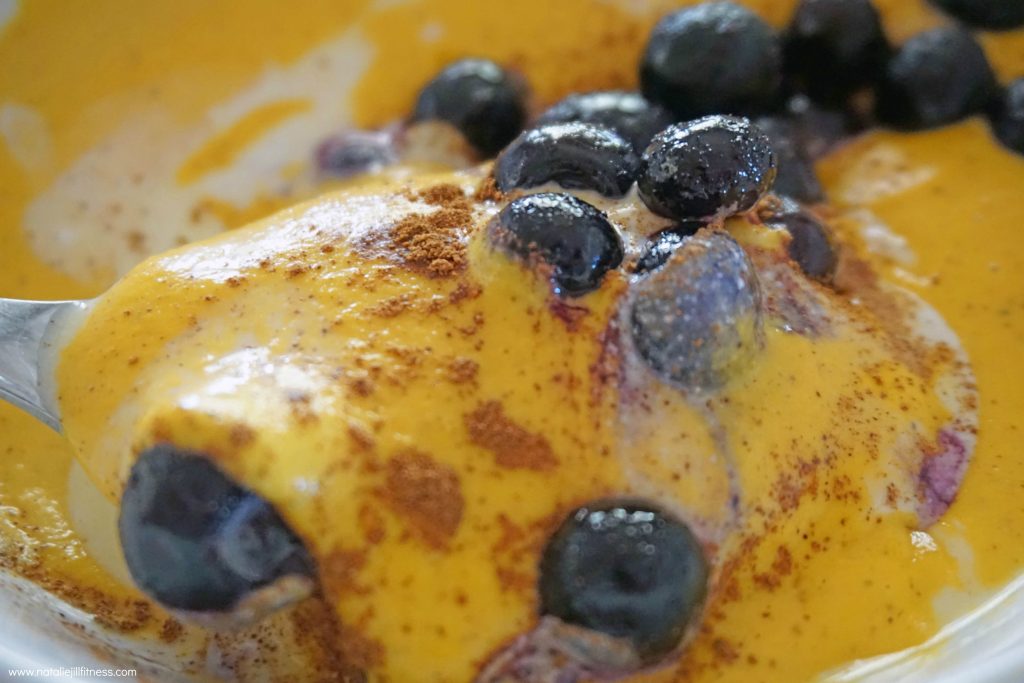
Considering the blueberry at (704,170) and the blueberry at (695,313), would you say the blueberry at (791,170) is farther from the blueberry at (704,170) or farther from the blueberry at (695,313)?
the blueberry at (695,313)

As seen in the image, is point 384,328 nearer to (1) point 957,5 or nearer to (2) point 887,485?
(2) point 887,485

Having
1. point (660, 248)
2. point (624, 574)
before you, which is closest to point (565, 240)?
point (660, 248)

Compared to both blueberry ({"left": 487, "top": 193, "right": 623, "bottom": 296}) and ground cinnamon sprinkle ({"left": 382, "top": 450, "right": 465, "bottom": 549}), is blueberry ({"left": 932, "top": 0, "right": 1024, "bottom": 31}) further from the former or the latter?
→ ground cinnamon sprinkle ({"left": 382, "top": 450, "right": 465, "bottom": 549})

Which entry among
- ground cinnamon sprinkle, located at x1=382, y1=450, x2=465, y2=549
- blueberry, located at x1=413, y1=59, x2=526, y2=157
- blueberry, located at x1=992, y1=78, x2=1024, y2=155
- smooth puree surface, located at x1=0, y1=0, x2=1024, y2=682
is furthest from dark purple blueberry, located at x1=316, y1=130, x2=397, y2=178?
blueberry, located at x1=992, y1=78, x2=1024, y2=155

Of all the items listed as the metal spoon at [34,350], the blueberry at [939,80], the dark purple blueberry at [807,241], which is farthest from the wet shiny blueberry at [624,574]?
the blueberry at [939,80]

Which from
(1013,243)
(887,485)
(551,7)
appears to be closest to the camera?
(887,485)

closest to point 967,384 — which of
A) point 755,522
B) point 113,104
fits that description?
point 755,522

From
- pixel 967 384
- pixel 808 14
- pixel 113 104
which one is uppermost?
pixel 113 104

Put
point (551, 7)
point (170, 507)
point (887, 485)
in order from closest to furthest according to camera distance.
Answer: point (170, 507) → point (887, 485) → point (551, 7)
